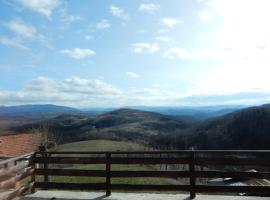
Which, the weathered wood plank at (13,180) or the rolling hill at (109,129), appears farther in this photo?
the rolling hill at (109,129)

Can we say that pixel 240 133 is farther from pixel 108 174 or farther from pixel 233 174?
pixel 108 174

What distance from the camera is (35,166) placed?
411 inches

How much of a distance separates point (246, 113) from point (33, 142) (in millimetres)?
79717

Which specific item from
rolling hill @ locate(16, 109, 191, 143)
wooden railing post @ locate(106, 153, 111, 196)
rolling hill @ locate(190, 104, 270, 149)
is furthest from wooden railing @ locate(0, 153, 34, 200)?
rolling hill @ locate(16, 109, 191, 143)

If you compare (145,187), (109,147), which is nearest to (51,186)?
(145,187)

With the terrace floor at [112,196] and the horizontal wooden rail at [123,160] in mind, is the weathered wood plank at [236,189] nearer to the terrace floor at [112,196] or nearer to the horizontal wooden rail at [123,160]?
the terrace floor at [112,196]

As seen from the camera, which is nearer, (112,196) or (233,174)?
(233,174)

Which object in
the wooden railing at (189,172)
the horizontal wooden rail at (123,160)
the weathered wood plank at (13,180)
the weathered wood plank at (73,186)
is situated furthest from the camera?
the weathered wood plank at (73,186)

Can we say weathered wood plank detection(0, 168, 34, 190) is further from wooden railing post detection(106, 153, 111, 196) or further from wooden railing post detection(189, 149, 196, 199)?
wooden railing post detection(189, 149, 196, 199)

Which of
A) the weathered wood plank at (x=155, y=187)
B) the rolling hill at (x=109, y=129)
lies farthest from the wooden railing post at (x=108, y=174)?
the rolling hill at (x=109, y=129)

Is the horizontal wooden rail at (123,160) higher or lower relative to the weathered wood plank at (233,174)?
higher

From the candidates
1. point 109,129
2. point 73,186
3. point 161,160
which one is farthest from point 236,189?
point 109,129

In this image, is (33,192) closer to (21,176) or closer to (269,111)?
(21,176)

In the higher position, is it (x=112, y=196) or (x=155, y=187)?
(x=155, y=187)
